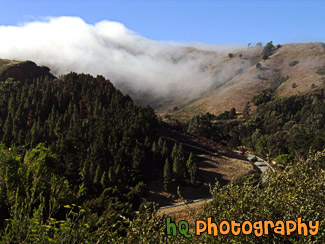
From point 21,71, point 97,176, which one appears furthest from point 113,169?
point 21,71

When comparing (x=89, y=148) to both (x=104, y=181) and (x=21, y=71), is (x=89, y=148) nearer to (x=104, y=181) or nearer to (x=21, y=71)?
(x=104, y=181)

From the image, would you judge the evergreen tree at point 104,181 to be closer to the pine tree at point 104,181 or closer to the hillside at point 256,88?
the pine tree at point 104,181

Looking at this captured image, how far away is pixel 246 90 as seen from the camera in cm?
17875

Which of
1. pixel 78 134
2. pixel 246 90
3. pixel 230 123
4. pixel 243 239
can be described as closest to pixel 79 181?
pixel 78 134

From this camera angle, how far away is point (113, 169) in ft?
140

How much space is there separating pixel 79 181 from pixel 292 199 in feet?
120

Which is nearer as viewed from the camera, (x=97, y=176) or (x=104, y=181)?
(x=104, y=181)

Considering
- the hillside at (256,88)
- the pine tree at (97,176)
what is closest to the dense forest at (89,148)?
the pine tree at (97,176)

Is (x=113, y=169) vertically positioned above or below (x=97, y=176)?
above

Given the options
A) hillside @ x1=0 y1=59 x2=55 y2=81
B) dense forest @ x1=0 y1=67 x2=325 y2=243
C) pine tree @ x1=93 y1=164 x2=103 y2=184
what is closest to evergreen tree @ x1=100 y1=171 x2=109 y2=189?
dense forest @ x1=0 y1=67 x2=325 y2=243

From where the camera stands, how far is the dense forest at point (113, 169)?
290 inches

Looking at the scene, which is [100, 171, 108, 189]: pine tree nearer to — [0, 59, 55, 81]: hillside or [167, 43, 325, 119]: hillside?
[0, 59, 55, 81]: hillside

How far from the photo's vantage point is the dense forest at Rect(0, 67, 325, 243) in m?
7.38

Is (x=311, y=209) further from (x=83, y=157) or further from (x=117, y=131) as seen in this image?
(x=117, y=131)
